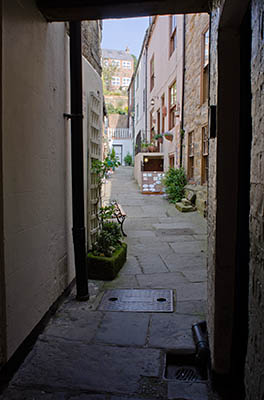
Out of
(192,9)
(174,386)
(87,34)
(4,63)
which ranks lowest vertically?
(174,386)

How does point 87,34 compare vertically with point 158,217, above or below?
above

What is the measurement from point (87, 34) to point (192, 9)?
2.28 m

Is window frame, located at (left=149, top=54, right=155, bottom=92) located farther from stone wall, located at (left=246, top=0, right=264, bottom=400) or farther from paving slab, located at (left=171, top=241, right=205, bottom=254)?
stone wall, located at (left=246, top=0, right=264, bottom=400)

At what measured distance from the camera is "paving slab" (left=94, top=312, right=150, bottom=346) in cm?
284

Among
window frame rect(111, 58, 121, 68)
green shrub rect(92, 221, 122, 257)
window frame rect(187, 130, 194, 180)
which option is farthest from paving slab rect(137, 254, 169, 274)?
window frame rect(111, 58, 121, 68)

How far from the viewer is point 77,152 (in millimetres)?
3604

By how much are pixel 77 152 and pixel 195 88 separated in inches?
260

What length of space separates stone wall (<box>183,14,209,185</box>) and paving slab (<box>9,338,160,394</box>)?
6809 millimetres

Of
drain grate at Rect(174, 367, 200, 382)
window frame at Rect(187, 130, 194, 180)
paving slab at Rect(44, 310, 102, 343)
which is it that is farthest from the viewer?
window frame at Rect(187, 130, 194, 180)

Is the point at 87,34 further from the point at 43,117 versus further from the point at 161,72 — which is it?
the point at 161,72

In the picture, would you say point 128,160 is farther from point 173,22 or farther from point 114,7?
point 114,7

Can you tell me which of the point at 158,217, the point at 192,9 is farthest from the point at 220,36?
the point at 158,217

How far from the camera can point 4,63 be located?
2164 millimetres

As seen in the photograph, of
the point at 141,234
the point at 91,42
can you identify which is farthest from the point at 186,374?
the point at 141,234
